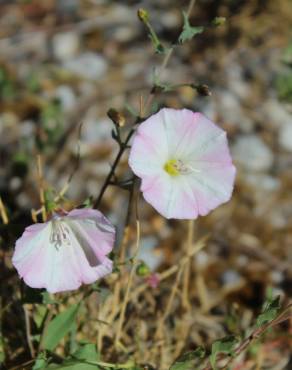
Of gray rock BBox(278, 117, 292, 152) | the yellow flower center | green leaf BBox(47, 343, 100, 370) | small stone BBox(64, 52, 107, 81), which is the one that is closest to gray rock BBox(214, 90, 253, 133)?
gray rock BBox(278, 117, 292, 152)

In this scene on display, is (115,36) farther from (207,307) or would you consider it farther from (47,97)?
(207,307)

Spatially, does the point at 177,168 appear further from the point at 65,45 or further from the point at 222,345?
the point at 65,45

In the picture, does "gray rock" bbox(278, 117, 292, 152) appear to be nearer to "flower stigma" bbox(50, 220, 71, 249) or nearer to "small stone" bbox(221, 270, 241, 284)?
"small stone" bbox(221, 270, 241, 284)

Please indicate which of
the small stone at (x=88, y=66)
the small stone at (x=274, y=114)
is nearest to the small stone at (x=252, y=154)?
the small stone at (x=274, y=114)

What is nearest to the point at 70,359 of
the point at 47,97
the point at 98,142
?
the point at 98,142

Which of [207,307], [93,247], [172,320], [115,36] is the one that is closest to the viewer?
[93,247]
